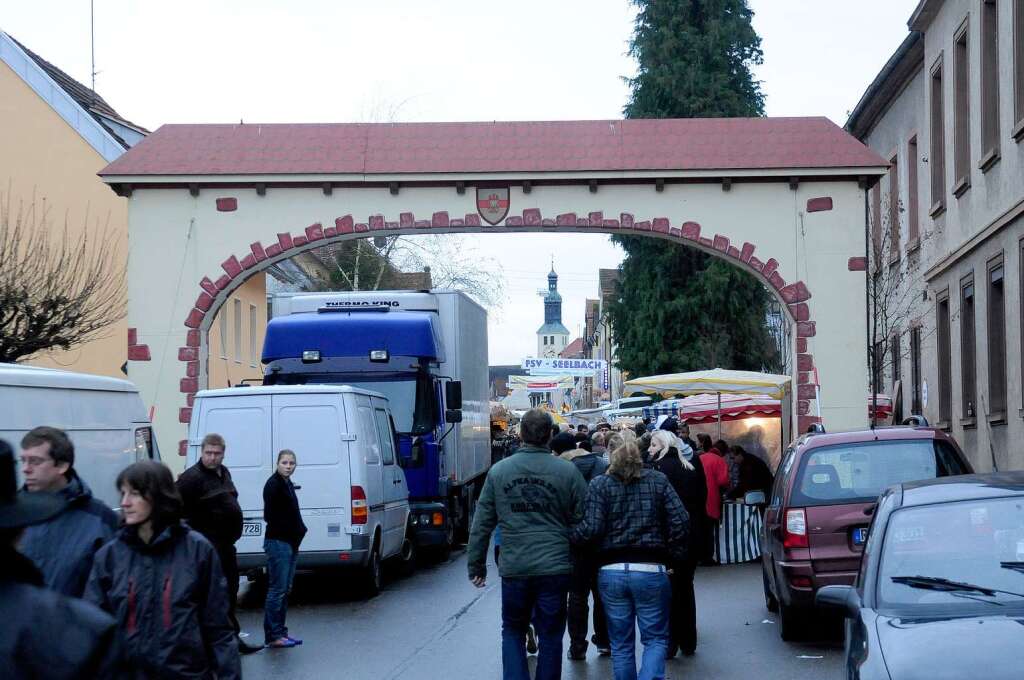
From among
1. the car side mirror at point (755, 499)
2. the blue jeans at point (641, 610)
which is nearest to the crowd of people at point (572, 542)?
the blue jeans at point (641, 610)

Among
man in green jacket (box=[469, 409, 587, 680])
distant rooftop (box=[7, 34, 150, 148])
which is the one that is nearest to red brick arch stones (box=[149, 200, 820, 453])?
distant rooftop (box=[7, 34, 150, 148])

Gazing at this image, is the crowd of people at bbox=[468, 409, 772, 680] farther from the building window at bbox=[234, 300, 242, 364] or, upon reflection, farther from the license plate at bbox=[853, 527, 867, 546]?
the building window at bbox=[234, 300, 242, 364]

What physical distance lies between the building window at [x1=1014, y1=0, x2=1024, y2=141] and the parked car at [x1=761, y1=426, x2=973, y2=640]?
9954mm

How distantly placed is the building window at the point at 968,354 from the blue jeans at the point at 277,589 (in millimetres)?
14883

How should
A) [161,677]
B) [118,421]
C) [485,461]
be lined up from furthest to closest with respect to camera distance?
[485,461], [118,421], [161,677]

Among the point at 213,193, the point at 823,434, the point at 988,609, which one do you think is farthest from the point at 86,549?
the point at 213,193

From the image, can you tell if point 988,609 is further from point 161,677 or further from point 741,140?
point 741,140

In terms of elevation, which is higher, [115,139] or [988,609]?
[115,139]

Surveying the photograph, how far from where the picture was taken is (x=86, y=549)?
6.04 meters

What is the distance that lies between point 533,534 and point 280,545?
15.2ft

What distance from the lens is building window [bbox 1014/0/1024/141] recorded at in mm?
20188

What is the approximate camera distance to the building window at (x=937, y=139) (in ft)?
86.1

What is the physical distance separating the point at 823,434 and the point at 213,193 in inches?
491

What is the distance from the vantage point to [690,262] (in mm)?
47812
